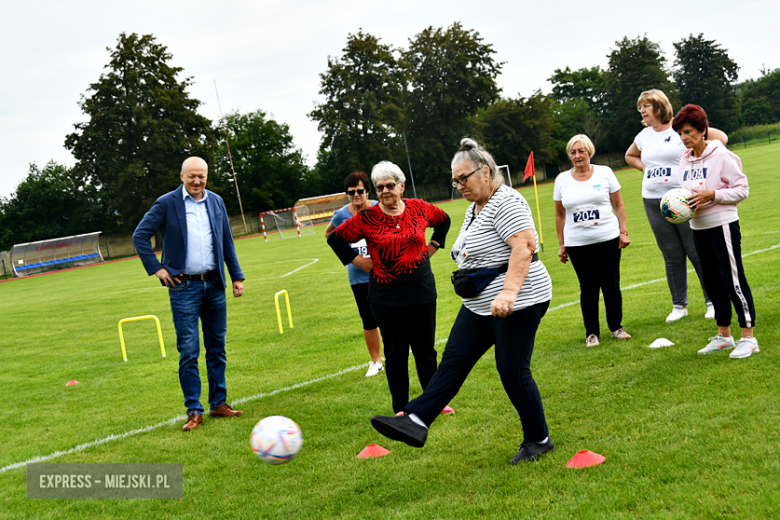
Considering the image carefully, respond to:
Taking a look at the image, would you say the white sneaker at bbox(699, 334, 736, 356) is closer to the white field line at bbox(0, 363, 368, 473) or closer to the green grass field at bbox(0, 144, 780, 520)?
the green grass field at bbox(0, 144, 780, 520)

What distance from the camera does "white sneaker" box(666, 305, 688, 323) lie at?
261 inches

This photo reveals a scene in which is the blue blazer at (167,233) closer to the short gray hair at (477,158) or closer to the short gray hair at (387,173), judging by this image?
the short gray hair at (387,173)

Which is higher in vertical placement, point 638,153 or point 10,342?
point 638,153

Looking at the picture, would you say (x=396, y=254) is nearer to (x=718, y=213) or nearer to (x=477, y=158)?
(x=477, y=158)

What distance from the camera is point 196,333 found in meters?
5.57

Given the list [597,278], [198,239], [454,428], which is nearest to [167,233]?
[198,239]

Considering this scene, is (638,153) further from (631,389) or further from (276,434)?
(276,434)

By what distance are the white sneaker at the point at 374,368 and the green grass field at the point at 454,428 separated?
0.09 m

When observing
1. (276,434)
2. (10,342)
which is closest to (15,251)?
(10,342)

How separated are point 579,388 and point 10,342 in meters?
10.7

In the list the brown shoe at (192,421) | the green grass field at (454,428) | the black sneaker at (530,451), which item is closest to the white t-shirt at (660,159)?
the green grass field at (454,428)

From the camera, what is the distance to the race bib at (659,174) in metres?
6.28

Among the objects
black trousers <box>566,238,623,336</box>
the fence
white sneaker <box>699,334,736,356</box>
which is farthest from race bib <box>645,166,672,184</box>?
the fence

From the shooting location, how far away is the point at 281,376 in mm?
6941
